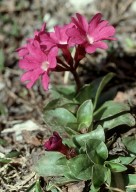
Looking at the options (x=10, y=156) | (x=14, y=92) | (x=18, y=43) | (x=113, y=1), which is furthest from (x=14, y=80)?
(x=113, y=1)

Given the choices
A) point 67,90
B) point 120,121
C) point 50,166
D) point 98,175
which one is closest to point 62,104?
point 67,90

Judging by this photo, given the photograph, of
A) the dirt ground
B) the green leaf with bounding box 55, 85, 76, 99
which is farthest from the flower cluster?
the dirt ground

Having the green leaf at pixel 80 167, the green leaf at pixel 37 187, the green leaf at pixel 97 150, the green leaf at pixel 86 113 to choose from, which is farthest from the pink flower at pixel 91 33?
the green leaf at pixel 37 187

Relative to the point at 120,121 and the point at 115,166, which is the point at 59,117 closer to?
the point at 120,121

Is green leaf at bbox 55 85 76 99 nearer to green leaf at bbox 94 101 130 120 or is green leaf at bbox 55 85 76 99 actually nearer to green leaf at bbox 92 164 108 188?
green leaf at bbox 94 101 130 120

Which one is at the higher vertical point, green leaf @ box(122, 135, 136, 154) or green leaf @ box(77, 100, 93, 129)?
green leaf @ box(77, 100, 93, 129)

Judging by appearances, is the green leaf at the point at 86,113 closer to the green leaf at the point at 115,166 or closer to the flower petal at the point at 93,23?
the green leaf at the point at 115,166
